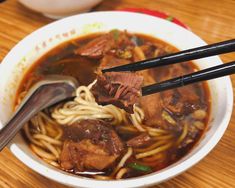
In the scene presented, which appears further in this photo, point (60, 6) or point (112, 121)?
point (60, 6)

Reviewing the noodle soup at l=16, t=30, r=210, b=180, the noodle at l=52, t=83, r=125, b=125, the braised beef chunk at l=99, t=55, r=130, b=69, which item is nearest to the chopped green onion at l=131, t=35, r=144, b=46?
the noodle soup at l=16, t=30, r=210, b=180

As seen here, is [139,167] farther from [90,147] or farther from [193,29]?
[193,29]

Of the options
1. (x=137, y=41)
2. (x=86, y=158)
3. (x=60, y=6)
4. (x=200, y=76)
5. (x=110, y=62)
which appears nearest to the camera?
(x=200, y=76)

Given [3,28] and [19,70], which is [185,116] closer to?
[19,70]

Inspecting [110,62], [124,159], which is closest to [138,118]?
[124,159]

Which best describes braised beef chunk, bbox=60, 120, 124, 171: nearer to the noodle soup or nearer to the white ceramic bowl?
the noodle soup
